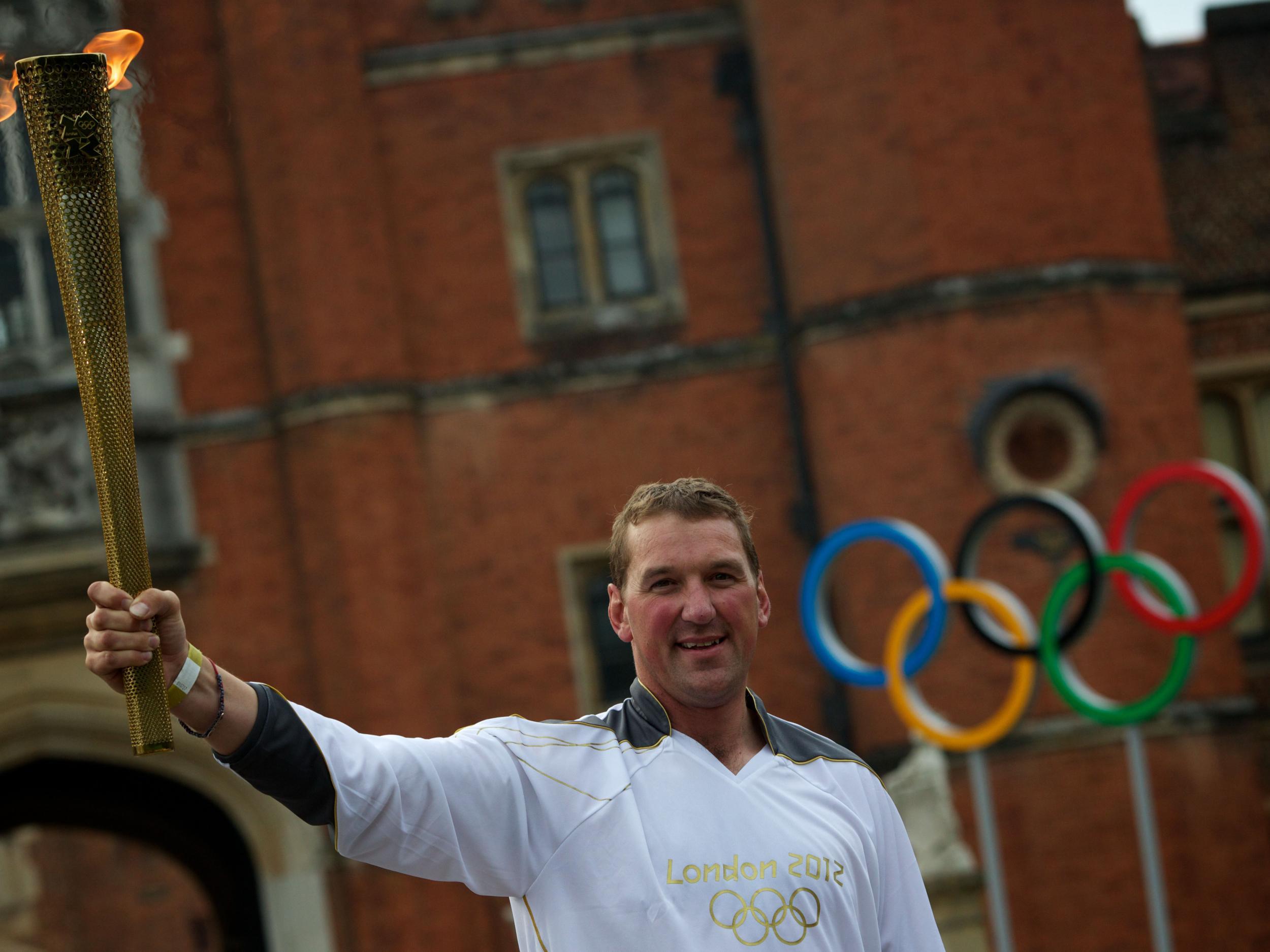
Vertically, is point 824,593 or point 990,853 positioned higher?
point 824,593

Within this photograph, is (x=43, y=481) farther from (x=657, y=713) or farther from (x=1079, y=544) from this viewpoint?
(x=657, y=713)

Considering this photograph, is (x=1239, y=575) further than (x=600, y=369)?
Yes

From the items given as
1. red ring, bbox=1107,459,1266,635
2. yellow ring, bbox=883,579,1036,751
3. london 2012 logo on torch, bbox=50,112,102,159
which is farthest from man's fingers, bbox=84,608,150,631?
red ring, bbox=1107,459,1266,635

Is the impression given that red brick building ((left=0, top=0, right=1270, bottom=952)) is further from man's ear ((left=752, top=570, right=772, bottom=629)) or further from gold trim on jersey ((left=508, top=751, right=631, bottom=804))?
gold trim on jersey ((left=508, top=751, right=631, bottom=804))

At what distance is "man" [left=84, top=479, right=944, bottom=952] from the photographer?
220cm

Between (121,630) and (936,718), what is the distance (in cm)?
617

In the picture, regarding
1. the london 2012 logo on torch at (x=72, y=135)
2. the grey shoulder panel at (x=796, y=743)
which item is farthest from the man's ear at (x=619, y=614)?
the london 2012 logo on torch at (x=72, y=135)

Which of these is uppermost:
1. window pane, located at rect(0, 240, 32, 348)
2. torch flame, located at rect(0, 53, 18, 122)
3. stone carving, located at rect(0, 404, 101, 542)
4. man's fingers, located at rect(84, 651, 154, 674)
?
window pane, located at rect(0, 240, 32, 348)

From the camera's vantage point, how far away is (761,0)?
10062mm

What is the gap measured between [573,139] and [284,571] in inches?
128

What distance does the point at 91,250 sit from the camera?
7.07 ft

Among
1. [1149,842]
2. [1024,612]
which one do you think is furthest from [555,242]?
[1149,842]

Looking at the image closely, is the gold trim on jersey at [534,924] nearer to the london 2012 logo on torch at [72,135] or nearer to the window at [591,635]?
the london 2012 logo on torch at [72,135]

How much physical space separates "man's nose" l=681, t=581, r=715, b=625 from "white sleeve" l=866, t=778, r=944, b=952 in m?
0.44
